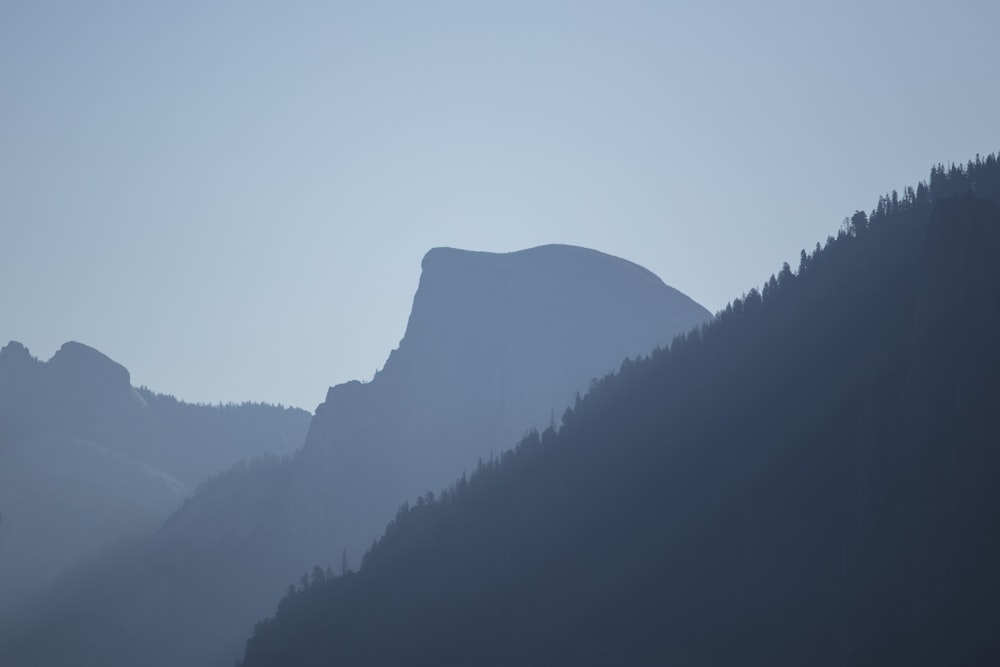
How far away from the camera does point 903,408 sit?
18275 centimetres

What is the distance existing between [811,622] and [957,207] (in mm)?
45022

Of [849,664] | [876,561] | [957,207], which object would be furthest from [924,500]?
[957,207]

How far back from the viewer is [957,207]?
608 ft

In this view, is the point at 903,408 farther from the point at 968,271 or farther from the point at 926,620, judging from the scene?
the point at 926,620

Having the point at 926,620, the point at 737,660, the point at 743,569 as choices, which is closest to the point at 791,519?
the point at 743,569

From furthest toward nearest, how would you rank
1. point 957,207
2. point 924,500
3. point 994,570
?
point 957,207
point 924,500
point 994,570

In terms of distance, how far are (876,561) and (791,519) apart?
18.1 m

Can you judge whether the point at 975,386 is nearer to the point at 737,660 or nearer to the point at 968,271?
the point at 968,271

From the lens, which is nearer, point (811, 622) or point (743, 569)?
point (811, 622)

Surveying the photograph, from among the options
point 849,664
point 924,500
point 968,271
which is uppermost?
point 968,271

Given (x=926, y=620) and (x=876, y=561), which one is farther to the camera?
(x=876, y=561)

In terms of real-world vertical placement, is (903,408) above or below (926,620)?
above

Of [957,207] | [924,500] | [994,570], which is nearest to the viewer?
[994,570]

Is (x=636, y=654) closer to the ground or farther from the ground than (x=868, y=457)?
closer to the ground
